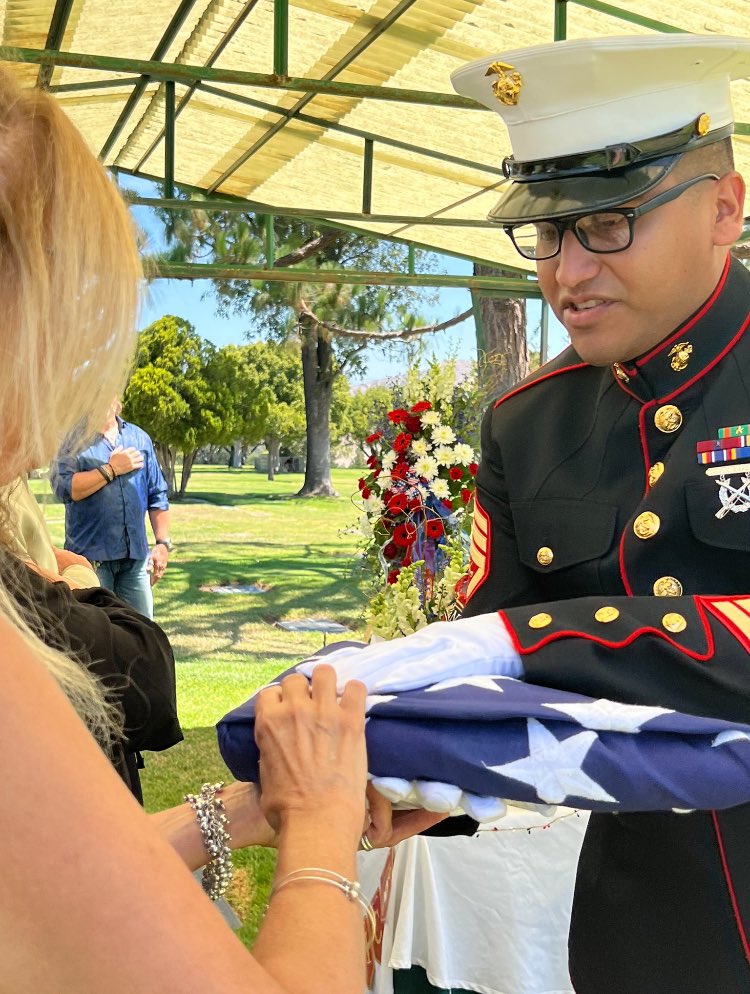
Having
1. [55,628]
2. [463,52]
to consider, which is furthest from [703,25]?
[55,628]

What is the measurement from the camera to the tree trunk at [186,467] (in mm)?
10431

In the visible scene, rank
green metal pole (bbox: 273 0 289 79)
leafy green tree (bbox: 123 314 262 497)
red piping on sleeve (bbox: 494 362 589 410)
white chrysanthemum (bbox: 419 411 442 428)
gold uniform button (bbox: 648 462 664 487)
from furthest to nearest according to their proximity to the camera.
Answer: leafy green tree (bbox: 123 314 262 497), green metal pole (bbox: 273 0 289 79), white chrysanthemum (bbox: 419 411 442 428), red piping on sleeve (bbox: 494 362 589 410), gold uniform button (bbox: 648 462 664 487)

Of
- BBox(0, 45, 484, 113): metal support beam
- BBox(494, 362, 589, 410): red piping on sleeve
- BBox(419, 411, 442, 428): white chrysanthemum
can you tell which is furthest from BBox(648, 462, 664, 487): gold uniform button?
BBox(0, 45, 484, 113): metal support beam

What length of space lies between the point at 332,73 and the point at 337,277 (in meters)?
2.02

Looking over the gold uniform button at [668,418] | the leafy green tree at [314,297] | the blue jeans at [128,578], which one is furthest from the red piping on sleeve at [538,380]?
the leafy green tree at [314,297]

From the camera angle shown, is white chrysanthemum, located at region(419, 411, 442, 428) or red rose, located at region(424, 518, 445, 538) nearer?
red rose, located at region(424, 518, 445, 538)

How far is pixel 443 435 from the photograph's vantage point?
3.25m

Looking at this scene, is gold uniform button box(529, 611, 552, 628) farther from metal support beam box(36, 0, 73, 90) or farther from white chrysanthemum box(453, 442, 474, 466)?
metal support beam box(36, 0, 73, 90)

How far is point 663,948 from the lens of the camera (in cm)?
133

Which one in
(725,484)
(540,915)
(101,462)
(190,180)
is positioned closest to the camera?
(725,484)

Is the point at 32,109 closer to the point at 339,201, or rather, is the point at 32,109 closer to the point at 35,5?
the point at 35,5

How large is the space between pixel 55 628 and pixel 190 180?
849 centimetres

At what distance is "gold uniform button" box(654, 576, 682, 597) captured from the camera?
128cm

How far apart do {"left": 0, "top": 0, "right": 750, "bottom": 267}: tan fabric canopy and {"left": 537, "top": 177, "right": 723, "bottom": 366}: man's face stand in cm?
317
